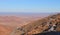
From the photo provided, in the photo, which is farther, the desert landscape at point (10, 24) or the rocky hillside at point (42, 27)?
the desert landscape at point (10, 24)

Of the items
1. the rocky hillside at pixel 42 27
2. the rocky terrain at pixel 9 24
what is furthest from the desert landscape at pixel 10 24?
the rocky hillside at pixel 42 27

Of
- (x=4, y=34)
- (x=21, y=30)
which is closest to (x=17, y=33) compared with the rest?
(x=21, y=30)

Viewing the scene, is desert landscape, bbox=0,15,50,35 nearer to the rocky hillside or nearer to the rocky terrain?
the rocky terrain

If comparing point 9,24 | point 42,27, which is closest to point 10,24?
point 9,24

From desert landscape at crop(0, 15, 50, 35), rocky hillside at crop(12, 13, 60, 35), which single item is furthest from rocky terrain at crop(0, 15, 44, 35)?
rocky hillside at crop(12, 13, 60, 35)

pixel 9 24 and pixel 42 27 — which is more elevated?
pixel 42 27

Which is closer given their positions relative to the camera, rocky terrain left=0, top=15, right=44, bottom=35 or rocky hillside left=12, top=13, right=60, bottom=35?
rocky hillside left=12, top=13, right=60, bottom=35

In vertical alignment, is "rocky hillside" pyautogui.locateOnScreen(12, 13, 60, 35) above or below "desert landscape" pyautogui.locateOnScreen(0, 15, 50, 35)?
above

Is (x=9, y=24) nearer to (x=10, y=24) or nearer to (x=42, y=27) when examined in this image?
(x=10, y=24)

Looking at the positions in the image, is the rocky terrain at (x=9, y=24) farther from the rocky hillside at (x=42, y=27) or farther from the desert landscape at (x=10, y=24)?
the rocky hillside at (x=42, y=27)

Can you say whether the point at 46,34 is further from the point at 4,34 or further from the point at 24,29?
the point at 4,34

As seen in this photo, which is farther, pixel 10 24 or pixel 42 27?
pixel 10 24
